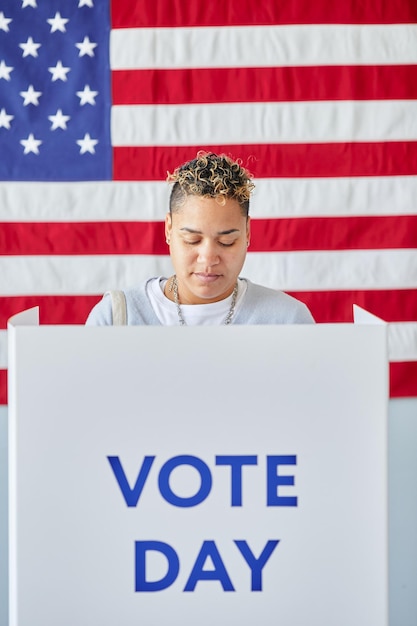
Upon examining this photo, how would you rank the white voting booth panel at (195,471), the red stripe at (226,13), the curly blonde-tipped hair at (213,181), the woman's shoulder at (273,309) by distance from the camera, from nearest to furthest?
the white voting booth panel at (195,471) < the curly blonde-tipped hair at (213,181) < the woman's shoulder at (273,309) < the red stripe at (226,13)

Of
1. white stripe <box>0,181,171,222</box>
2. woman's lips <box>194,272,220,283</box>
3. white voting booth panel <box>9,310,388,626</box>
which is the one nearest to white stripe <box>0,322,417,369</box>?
white stripe <box>0,181,171,222</box>

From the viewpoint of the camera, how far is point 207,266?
4.73 feet

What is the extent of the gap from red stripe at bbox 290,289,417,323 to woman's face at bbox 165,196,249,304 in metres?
0.94

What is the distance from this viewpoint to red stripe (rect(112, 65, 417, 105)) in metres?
2.38

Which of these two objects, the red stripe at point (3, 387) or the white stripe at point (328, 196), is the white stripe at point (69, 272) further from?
the white stripe at point (328, 196)

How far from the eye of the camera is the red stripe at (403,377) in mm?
2432

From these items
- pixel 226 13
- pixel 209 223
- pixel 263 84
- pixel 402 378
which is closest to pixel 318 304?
pixel 402 378

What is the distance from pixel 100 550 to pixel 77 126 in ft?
5.39

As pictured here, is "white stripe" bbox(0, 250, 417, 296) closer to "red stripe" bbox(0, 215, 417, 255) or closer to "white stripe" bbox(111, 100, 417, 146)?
"red stripe" bbox(0, 215, 417, 255)

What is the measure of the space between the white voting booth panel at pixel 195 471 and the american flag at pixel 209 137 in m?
1.45

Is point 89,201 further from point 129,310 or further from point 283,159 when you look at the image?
point 129,310

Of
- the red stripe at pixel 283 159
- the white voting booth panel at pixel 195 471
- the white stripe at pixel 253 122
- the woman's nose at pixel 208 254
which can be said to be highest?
the white stripe at pixel 253 122

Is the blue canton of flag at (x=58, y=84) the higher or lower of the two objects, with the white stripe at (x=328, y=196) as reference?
higher

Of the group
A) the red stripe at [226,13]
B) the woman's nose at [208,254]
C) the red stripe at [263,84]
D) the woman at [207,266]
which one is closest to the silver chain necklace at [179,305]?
the woman at [207,266]
